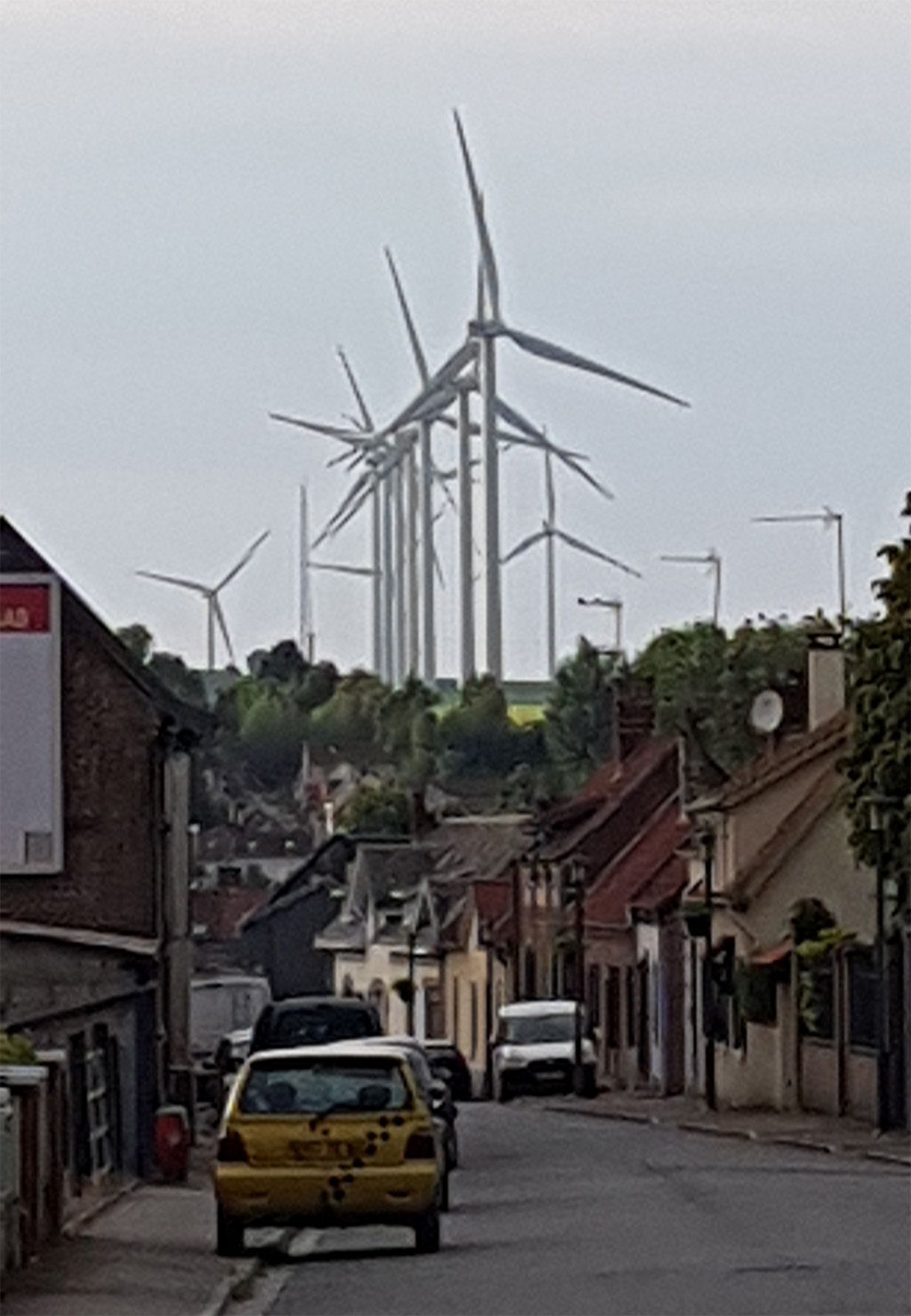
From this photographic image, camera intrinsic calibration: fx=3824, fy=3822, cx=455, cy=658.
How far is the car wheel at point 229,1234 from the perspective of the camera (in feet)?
88.9

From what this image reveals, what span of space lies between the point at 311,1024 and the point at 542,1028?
24.1 metres

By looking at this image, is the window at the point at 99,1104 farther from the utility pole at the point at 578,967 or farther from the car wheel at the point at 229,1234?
the utility pole at the point at 578,967

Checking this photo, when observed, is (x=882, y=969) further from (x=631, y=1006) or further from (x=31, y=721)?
(x=631, y=1006)

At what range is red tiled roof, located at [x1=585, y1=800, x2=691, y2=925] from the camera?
76.7 m

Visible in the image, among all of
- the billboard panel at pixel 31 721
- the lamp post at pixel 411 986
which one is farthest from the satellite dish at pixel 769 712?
the lamp post at pixel 411 986

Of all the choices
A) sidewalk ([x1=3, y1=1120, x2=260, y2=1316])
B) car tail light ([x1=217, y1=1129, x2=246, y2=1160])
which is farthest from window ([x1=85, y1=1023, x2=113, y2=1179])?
car tail light ([x1=217, y1=1129, x2=246, y2=1160])

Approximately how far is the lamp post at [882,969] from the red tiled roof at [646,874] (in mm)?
23824

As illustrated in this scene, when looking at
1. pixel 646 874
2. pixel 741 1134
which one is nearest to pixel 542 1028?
pixel 646 874

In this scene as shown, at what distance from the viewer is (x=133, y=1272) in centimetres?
2527

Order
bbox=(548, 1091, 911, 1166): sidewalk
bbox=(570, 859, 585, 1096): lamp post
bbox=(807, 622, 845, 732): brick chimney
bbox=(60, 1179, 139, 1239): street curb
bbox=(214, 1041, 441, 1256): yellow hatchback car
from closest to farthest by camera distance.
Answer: bbox=(214, 1041, 441, 1256): yellow hatchback car
bbox=(60, 1179, 139, 1239): street curb
bbox=(548, 1091, 911, 1166): sidewalk
bbox=(807, 622, 845, 732): brick chimney
bbox=(570, 859, 585, 1096): lamp post

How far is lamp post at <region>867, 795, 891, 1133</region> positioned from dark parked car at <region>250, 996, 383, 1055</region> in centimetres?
Answer: 656

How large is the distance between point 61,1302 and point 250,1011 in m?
56.4

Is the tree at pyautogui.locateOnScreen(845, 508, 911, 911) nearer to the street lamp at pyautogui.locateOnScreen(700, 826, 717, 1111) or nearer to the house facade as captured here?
the house facade

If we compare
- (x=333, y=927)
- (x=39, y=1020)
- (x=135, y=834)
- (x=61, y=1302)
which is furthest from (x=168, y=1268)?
(x=333, y=927)
